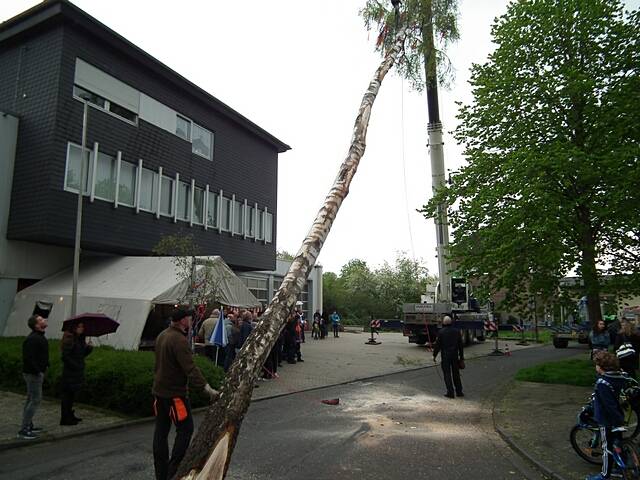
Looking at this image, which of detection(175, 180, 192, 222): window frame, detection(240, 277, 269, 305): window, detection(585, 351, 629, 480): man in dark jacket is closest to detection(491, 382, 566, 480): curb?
detection(585, 351, 629, 480): man in dark jacket

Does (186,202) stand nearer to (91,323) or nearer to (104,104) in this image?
(104,104)

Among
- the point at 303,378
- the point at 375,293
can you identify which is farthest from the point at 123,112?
the point at 375,293

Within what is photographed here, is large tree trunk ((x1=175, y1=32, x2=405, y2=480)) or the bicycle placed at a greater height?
→ large tree trunk ((x1=175, y1=32, x2=405, y2=480))

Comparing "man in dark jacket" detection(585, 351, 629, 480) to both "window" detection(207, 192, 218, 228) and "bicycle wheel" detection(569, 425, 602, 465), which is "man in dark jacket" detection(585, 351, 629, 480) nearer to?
"bicycle wheel" detection(569, 425, 602, 465)

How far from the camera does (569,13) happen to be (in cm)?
1434

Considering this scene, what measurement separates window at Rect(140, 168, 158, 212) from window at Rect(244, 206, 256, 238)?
20.6 feet

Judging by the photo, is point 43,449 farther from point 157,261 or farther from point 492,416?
point 157,261

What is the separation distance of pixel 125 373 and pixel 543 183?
10.9 metres

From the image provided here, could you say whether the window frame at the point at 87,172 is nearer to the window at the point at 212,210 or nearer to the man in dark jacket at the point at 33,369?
the window at the point at 212,210

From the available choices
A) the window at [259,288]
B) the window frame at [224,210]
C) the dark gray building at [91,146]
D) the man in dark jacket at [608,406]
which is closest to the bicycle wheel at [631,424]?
the man in dark jacket at [608,406]

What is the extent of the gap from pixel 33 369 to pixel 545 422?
8290 millimetres

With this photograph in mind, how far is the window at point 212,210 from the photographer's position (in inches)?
920

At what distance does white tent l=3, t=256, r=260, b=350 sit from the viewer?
15.2 metres

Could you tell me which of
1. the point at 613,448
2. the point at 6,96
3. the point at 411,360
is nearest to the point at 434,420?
the point at 613,448
